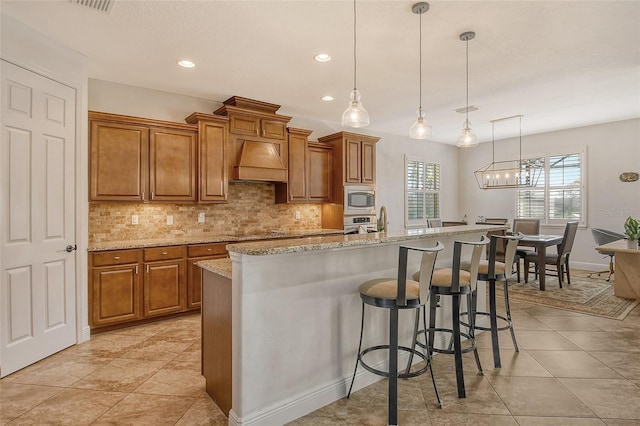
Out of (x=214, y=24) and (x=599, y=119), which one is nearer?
(x=214, y=24)

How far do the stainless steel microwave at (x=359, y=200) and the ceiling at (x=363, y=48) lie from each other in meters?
1.32

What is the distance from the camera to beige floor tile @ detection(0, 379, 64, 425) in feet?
7.21

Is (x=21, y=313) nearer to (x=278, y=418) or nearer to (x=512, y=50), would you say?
(x=278, y=418)

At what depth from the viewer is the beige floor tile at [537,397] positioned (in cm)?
216

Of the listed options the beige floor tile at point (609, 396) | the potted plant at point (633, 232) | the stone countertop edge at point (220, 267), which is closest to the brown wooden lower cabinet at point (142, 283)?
the stone countertop edge at point (220, 267)

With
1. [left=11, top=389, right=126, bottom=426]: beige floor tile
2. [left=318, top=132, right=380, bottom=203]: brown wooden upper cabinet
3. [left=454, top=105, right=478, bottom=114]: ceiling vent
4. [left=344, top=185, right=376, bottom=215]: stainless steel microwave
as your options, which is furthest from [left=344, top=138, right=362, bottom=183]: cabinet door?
[left=11, top=389, right=126, bottom=426]: beige floor tile

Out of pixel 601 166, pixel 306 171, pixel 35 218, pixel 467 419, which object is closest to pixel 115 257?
pixel 35 218

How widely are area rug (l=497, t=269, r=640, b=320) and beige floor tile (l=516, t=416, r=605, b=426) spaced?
101 inches

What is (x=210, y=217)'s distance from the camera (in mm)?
4766

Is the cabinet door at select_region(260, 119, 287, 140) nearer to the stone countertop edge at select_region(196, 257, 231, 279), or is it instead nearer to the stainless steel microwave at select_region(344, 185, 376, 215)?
the stainless steel microwave at select_region(344, 185, 376, 215)

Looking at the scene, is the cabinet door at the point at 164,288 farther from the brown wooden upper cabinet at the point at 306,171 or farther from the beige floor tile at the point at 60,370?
the brown wooden upper cabinet at the point at 306,171

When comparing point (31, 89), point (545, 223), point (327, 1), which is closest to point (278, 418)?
point (327, 1)

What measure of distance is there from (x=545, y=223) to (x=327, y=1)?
6.73m

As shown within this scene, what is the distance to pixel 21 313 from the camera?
2.83 meters
